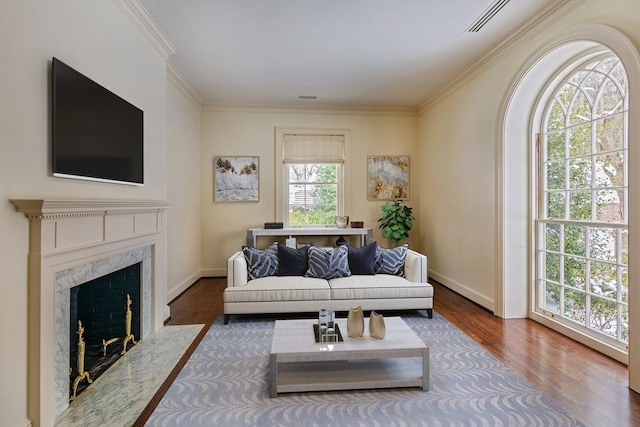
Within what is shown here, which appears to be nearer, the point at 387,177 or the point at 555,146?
the point at 555,146

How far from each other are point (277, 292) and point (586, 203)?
2.97 metres

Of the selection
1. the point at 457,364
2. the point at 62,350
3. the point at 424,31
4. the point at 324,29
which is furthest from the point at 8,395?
the point at 424,31

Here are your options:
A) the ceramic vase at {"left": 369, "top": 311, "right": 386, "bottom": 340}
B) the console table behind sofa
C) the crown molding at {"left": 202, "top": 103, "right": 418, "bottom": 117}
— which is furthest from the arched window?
the crown molding at {"left": 202, "top": 103, "right": 418, "bottom": 117}

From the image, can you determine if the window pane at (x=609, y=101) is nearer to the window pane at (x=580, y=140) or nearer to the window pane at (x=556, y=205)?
the window pane at (x=580, y=140)

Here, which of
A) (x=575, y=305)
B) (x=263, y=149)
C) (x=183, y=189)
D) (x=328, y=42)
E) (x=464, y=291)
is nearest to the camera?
(x=575, y=305)

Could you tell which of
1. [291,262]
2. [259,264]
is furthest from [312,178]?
[259,264]

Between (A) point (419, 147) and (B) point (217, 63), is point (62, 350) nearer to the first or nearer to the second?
(B) point (217, 63)

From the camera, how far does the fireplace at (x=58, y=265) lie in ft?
5.73

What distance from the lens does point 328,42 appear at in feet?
11.3

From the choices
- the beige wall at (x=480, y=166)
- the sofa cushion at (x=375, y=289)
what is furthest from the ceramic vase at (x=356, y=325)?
the beige wall at (x=480, y=166)

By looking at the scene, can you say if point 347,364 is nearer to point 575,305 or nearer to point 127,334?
point 127,334

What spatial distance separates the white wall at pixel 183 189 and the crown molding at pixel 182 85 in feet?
0.05

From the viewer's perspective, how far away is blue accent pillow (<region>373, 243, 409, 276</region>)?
3.91m

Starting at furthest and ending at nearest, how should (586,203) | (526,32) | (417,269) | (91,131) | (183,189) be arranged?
(183,189) < (417,269) < (526,32) < (586,203) < (91,131)
